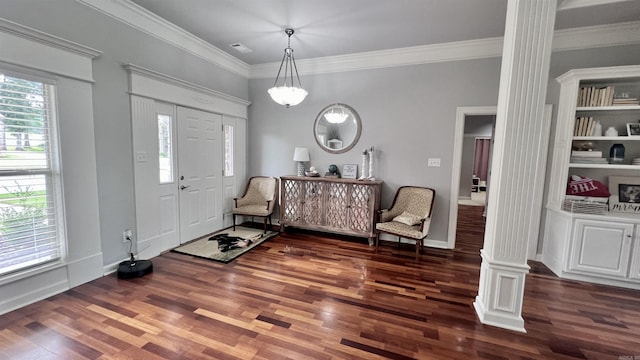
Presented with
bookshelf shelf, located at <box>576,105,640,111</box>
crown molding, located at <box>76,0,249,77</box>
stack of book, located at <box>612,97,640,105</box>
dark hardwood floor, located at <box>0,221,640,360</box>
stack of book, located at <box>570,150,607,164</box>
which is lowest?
dark hardwood floor, located at <box>0,221,640,360</box>

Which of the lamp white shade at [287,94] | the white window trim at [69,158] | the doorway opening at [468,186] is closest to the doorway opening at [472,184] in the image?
the doorway opening at [468,186]

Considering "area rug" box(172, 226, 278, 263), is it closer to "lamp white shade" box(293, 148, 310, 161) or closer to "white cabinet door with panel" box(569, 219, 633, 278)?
"lamp white shade" box(293, 148, 310, 161)

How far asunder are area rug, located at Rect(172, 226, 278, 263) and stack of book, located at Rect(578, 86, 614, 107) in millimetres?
4427

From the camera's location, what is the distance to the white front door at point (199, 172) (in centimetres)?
376

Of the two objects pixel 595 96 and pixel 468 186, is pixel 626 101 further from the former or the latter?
pixel 468 186

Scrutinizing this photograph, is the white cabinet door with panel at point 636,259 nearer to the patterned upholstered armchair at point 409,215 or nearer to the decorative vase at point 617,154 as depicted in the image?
the decorative vase at point 617,154

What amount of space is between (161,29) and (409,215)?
4046 millimetres

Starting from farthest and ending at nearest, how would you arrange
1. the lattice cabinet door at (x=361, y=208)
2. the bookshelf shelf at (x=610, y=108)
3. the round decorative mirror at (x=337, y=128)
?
1. the round decorative mirror at (x=337, y=128)
2. the lattice cabinet door at (x=361, y=208)
3. the bookshelf shelf at (x=610, y=108)

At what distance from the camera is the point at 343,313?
2283mm

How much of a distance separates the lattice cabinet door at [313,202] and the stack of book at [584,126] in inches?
127

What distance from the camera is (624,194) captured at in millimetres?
3100

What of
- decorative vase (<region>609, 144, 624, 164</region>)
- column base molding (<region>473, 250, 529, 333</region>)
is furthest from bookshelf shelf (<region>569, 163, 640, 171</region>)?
column base molding (<region>473, 250, 529, 333</region>)

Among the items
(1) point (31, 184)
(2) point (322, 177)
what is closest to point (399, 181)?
(2) point (322, 177)

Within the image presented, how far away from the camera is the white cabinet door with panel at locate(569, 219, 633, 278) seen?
2771 mm
